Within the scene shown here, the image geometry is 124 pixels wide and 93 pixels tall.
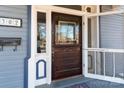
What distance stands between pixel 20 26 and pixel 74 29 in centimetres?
217

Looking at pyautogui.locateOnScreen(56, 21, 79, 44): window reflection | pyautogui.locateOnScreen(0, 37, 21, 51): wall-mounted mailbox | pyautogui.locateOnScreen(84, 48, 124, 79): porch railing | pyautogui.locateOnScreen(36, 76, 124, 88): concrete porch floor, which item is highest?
A: pyautogui.locateOnScreen(56, 21, 79, 44): window reflection

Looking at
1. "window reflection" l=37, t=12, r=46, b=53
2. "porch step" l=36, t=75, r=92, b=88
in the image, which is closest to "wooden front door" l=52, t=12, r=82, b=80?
"porch step" l=36, t=75, r=92, b=88

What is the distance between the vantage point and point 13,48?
4020 mm

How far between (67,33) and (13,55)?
2.09 m

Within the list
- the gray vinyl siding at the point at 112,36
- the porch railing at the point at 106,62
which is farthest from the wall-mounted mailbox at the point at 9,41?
the gray vinyl siding at the point at 112,36

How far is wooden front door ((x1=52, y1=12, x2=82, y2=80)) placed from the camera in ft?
17.4

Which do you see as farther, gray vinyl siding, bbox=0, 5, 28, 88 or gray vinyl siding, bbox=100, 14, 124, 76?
gray vinyl siding, bbox=100, 14, 124, 76

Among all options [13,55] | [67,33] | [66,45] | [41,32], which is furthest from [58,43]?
[13,55]

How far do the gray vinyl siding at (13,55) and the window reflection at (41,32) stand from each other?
735mm

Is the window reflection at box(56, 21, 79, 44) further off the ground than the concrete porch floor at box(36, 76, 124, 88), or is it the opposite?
the window reflection at box(56, 21, 79, 44)

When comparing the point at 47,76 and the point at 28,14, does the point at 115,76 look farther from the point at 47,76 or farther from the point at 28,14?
the point at 28,14

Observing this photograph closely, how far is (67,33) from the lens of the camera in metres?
5.70

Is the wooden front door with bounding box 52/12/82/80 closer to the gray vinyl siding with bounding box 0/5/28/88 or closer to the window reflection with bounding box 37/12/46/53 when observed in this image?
the window reflection with bounding box 37/12/46/53
